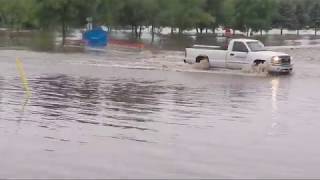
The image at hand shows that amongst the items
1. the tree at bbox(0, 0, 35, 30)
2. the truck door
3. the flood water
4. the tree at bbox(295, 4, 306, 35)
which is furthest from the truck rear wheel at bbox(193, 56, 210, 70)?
the tree at bbox(295, 4, 306, 35)

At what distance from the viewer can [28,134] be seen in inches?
506

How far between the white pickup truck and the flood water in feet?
17.8

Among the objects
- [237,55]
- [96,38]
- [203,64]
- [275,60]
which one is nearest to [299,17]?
[96,38]

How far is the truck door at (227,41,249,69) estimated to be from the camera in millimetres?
32875

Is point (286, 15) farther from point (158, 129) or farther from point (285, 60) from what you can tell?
point (158, 129)

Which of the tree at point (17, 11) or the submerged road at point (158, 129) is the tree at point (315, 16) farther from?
the submerged road at point (158, 129)

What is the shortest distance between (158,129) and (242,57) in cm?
1975

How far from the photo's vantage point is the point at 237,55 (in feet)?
108

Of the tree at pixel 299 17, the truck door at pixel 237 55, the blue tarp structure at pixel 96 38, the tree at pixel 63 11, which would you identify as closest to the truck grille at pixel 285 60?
the truck door at pixel 237 55

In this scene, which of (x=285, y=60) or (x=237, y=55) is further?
(x=237, y=55)

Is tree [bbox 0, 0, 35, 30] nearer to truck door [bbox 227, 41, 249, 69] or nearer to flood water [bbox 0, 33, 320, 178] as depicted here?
truck door [bbox 227, 41, 249, 69]

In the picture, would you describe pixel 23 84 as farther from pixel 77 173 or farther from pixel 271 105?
pixel 77 173

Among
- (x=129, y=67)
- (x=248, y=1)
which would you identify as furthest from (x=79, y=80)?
(x=248, y=1)

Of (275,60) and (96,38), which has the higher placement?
(275,60)
